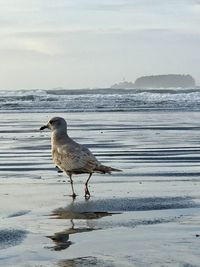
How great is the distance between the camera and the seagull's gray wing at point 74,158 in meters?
9.73

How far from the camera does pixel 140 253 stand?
6035 mm

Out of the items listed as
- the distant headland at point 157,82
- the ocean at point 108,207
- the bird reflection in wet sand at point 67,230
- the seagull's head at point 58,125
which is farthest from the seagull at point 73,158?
the distant headland at point 157,82

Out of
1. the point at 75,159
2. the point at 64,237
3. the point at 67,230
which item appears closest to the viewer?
the point at 64,237

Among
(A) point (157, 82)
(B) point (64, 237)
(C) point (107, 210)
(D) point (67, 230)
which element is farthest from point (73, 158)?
(A) point (157, 82)

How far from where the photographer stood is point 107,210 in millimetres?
8422

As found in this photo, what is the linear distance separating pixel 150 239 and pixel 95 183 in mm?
4139

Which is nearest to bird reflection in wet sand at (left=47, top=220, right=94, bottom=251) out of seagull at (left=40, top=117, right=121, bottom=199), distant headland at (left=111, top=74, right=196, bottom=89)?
seagull at (left=40, top=117, right=121, bottom=199)

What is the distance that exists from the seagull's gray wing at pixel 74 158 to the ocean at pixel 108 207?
1.15 feet

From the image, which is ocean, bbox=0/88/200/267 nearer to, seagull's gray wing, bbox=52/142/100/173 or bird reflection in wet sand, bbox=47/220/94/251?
bird reflection in wet sand, bbox=47/220/94/251

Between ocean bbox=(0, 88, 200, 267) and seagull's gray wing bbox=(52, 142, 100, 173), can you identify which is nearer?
ocean bbox=(0, 88, 200, 267)

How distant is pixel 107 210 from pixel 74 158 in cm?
155

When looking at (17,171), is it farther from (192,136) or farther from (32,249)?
(192,136)

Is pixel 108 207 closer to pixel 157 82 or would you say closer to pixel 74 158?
pixel 74 158

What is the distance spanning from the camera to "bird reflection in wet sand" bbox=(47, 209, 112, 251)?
644 centimetres
